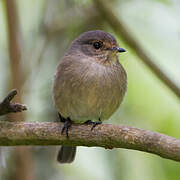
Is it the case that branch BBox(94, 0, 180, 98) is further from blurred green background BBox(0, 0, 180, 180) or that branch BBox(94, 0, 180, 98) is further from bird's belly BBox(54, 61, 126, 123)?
bird's belly BBox(54, 61, 126, 123)

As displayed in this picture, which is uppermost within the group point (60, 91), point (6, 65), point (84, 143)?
point (6, 65)

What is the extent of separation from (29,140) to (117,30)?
1.87 m

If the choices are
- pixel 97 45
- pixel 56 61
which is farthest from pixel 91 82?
pixel 56 61

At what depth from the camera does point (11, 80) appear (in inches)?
194

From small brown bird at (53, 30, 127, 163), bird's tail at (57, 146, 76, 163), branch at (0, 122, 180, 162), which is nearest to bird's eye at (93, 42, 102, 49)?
small brown bird at (53, 30, 127, 163)

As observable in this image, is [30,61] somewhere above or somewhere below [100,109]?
above

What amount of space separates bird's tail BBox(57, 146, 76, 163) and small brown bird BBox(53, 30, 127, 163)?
1.17ft

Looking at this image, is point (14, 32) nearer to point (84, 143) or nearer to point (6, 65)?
point (6, 65)

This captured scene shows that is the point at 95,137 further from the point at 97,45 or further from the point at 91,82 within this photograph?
the point at 97,45

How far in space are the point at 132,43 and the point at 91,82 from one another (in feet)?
2.72

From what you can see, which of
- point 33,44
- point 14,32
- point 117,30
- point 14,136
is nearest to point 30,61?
point 33,44

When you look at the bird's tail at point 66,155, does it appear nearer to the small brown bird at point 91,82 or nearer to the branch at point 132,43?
the small brown bird at point 91,82

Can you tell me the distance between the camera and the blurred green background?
4809 millimetres

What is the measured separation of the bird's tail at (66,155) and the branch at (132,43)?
1.25m
